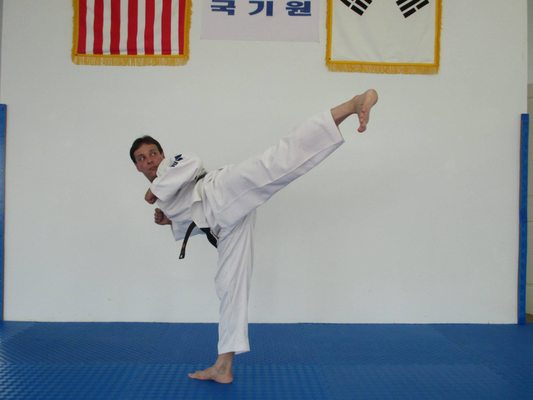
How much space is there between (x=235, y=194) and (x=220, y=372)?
875mm

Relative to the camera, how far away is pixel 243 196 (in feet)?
6.95

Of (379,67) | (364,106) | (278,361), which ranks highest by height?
(379,67)

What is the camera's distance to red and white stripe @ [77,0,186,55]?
3.34 m

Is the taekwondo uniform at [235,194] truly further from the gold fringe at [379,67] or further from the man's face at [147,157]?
the gold fringe at [379,67]

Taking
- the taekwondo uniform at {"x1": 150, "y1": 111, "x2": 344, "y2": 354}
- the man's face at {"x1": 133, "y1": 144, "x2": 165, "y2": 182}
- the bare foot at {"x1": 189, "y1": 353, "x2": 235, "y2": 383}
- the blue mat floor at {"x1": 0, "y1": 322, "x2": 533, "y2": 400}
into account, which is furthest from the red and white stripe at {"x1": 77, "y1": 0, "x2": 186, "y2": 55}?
the bare foot at {"x1": 189, "y1": 353, "x2": 235, "y2": 383}

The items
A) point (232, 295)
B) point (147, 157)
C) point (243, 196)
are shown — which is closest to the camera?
point (243, 196)

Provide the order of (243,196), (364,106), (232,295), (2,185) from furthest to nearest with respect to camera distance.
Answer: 1. (2,185)
2. (232,295)
3. (243,196)
4. (364,106)

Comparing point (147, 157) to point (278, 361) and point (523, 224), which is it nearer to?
point (278, 361)

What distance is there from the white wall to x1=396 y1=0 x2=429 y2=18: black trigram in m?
0.21

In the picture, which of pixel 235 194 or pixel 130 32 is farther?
pixel 130 32

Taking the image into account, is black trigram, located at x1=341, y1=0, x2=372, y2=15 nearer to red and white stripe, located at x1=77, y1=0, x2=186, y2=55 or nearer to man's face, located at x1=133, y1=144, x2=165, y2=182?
red and white stripe, located at x1=77, y1=0, x2=186, y2=55

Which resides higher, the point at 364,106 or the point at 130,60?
the point at 130,60

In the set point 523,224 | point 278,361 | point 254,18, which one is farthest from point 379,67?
point 278,361

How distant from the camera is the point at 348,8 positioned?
336 cm
